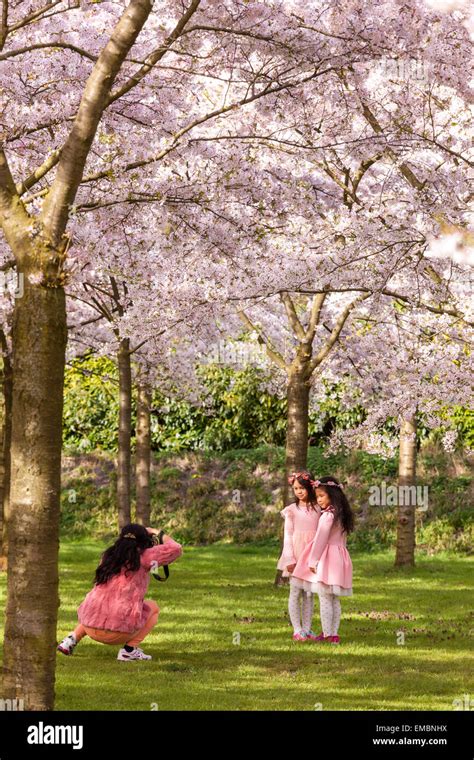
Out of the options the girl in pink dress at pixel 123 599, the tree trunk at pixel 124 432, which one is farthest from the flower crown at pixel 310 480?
the tree trunk at pixel 124 432

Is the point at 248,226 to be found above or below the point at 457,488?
above

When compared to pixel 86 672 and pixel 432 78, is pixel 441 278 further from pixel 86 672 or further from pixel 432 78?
pixel 86 672

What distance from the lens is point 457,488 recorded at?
87.8ft

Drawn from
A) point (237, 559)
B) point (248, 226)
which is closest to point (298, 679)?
point (248, 226)

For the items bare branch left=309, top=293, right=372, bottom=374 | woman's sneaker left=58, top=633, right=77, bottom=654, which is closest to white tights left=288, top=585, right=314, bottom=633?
woman's sneaker left=58, top=633, right=77, bottom=654

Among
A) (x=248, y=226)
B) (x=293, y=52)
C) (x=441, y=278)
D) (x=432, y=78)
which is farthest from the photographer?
(x=441, y=278)

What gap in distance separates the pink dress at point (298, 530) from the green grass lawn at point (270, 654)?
959 mm

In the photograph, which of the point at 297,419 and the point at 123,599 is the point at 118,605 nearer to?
the point at 123,599

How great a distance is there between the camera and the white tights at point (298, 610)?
13.9 metres

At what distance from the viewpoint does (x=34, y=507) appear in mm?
8672

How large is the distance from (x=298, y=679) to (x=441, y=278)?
757 centimetres

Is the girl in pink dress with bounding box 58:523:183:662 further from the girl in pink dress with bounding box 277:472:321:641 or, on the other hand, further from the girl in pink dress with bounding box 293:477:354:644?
the girl in pink dress with bounding box 277:472:321:641

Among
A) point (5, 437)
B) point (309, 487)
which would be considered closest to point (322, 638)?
point (309, 487)

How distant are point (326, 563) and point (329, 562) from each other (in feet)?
0.12
